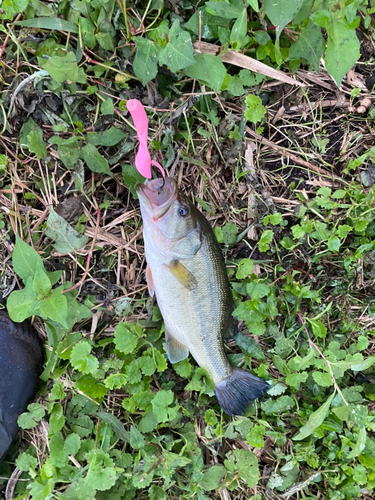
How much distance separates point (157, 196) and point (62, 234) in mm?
880

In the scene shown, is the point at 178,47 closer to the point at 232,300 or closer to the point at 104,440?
the point at 232,300

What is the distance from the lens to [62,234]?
271cm

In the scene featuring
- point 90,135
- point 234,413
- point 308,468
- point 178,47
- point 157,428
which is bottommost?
point 308,468

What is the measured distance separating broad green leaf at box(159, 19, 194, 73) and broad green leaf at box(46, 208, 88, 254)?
1.42 meters

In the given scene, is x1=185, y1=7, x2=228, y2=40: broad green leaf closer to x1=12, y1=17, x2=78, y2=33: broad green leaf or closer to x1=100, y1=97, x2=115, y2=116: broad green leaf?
x1=100, y1=97, x2=115, y2=116: broad green leaf

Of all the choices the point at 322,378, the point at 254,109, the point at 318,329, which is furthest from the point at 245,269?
the point at 254,109

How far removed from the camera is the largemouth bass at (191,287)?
2455mm

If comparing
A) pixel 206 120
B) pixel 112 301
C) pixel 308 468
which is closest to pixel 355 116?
pixel 206 120

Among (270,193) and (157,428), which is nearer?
(157,428)

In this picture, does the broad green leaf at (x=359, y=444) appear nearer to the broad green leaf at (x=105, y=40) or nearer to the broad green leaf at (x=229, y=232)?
the broad green leaf at (x=229, y=232)

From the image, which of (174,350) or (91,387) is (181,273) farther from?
(91,387)

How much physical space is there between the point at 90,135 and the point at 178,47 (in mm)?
922

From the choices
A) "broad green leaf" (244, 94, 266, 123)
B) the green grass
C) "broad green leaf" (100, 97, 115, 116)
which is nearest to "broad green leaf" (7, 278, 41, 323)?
the green grass

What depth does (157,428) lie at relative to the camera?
9.00ft
